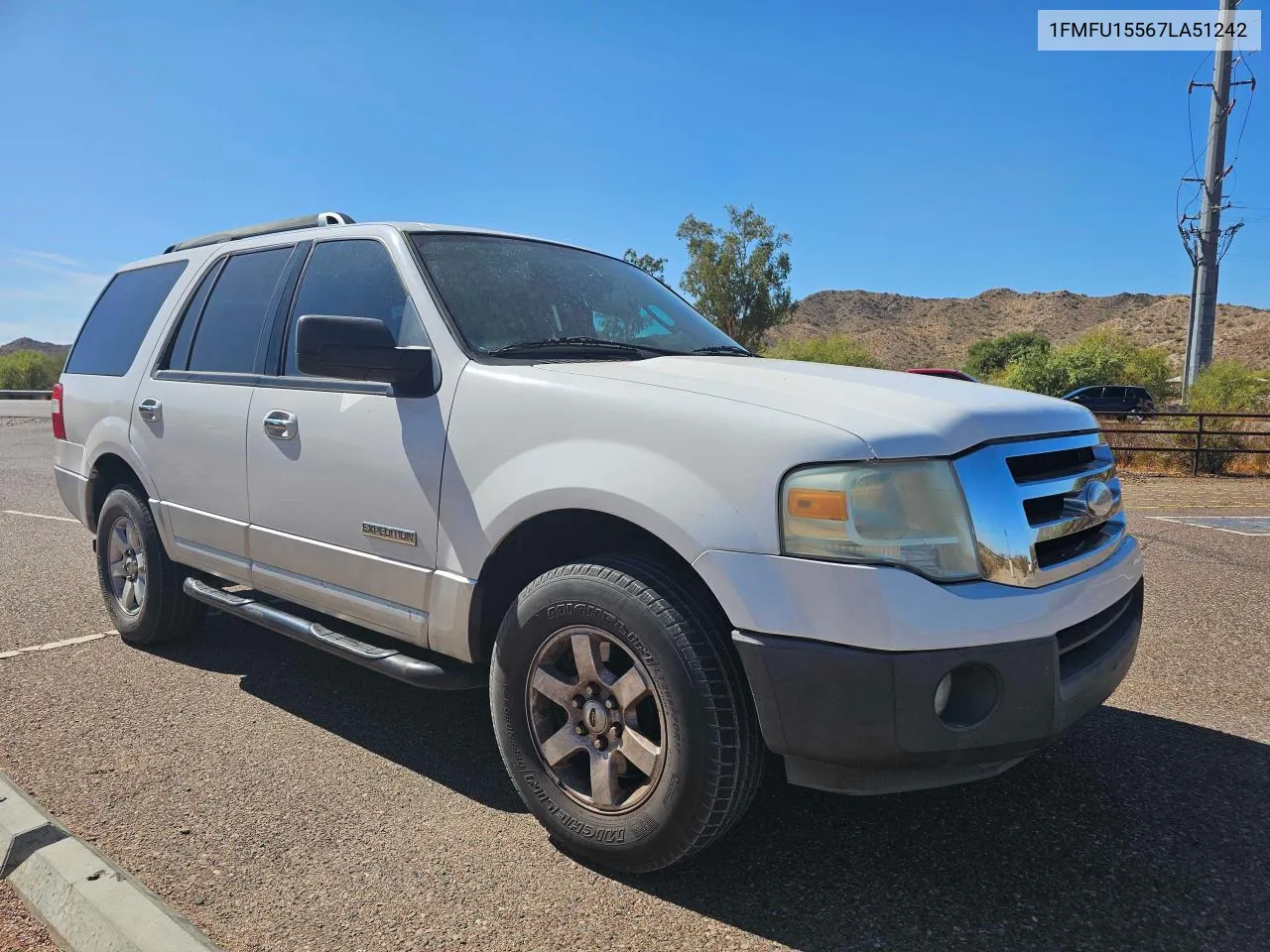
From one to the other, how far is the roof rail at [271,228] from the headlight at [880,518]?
2.51 meters

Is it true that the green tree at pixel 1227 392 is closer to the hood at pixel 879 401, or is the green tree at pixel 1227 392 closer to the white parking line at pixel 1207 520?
the white parking line at pixel 1207 520

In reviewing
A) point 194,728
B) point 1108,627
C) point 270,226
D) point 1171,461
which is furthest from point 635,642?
point 1171,461

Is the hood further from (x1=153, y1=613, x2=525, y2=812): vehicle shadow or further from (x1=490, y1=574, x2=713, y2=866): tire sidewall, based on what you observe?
(x1=153, y1=613, x2=525, y2=812): vehicle shadow

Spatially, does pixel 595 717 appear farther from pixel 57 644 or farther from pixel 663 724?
pixel 57 644

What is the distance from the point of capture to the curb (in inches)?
83.4

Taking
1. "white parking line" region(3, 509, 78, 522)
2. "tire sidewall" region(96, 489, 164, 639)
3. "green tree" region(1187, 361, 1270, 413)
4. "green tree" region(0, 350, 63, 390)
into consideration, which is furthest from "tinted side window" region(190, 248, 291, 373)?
"green tree" region(0, 350, 63, 390)

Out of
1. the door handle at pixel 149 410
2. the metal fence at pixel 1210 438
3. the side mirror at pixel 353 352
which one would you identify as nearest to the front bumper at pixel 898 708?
the side mirror at pixel 353 352

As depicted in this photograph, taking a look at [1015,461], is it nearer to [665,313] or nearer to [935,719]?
[935,719]

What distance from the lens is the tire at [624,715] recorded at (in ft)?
7.20

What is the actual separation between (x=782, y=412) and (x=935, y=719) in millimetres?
819

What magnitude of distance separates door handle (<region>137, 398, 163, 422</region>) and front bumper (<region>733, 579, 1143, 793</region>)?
3215 mm

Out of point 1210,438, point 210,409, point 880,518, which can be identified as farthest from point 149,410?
point 1210,438

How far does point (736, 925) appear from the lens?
2.24 metres

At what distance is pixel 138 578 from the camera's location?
4.43 m
